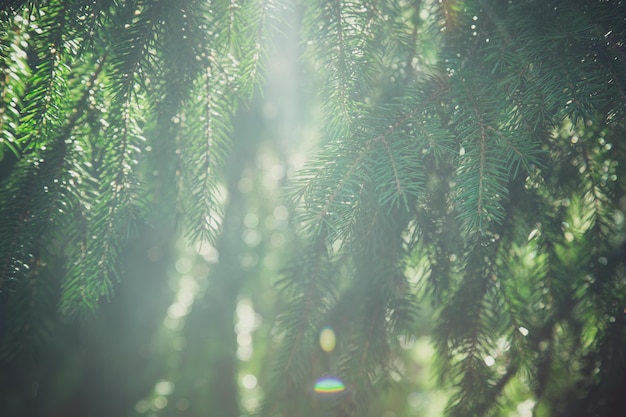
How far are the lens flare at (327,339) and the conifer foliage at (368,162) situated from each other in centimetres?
21

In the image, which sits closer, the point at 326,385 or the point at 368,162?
the point at 368,162

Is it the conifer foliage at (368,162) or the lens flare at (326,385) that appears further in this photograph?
the lens flare at (326,385)

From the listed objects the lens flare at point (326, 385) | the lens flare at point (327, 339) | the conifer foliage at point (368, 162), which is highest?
the conifer foliage at point (368, 162)

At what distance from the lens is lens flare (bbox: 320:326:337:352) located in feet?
4.93

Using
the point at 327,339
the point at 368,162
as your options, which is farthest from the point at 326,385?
the point at 368,162

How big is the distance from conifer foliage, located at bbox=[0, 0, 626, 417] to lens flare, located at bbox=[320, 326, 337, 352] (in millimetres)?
207

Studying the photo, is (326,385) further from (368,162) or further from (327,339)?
(368,162)

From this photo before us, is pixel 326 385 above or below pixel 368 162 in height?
below

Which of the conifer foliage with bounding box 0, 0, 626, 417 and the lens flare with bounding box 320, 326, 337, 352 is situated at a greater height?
the conifer foliage with bounding box 0, 0, 626, 417

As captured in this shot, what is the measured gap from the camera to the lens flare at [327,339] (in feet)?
4.93

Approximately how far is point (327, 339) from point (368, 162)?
92cm

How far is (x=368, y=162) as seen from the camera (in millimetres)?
920

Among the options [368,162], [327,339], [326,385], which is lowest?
[326,385]

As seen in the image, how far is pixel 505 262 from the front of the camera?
43.6 inches
